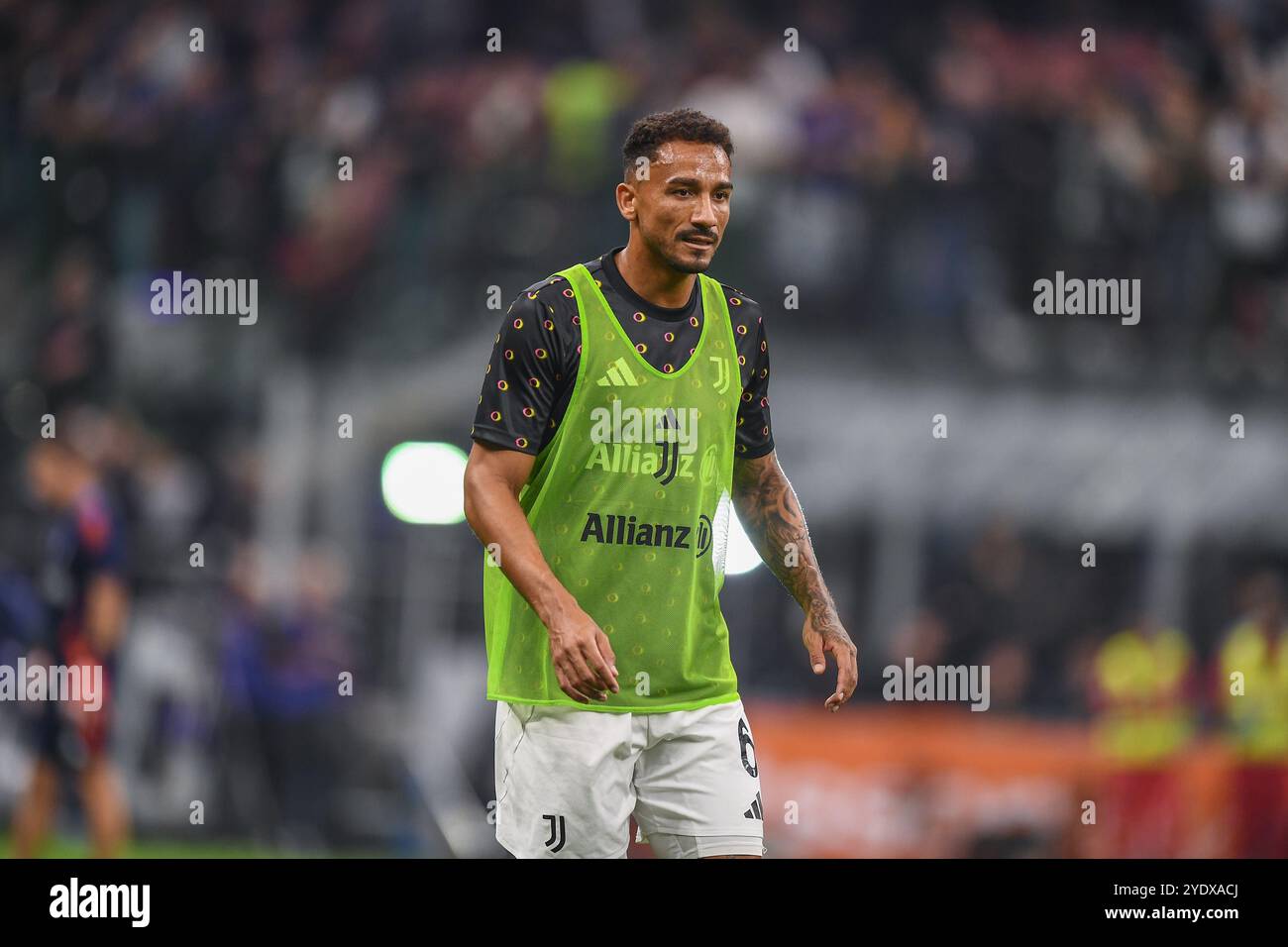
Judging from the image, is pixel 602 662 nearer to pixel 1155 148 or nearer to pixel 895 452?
pixel 895 452

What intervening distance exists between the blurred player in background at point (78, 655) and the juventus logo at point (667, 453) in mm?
5661

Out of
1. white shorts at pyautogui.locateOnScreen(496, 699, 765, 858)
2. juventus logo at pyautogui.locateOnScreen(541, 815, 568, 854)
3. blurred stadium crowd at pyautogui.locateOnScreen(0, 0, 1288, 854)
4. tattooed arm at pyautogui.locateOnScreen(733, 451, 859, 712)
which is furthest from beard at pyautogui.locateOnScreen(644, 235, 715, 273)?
blurred stadium crowd at pyautogui.locateOnScreen(0, 0, 1288, 854)

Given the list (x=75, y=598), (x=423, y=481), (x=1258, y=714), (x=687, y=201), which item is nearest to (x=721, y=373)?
(x=687, y=201)

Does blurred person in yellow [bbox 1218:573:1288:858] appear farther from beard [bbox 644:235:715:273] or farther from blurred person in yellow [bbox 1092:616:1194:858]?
beard [bbox 644:235:715:273]

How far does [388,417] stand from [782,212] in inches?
124

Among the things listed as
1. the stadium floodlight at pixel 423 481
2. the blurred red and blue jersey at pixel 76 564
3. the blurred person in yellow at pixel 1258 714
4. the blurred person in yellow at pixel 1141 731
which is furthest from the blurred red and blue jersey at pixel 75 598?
the blurred person in yellow at pixel 1258 714

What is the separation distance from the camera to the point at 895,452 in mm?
11273

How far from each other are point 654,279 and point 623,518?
24.0 inches

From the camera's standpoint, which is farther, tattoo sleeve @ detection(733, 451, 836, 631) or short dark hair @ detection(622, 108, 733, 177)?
tattoo sleeve @ detection(733, 451, 836, 631)

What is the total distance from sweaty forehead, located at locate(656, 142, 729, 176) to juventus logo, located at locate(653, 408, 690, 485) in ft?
1.95

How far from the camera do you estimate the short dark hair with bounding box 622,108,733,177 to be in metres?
4.23

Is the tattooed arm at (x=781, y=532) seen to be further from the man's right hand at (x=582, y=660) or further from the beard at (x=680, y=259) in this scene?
the man's right hand at (x=582, y=660)

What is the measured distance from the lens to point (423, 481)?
34.9ft

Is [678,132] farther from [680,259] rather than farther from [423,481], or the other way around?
[423,481]
